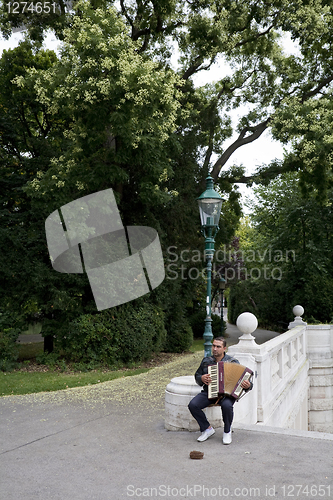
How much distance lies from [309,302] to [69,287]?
37.7 feet

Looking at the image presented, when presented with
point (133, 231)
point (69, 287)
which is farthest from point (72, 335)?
point (133, 231)

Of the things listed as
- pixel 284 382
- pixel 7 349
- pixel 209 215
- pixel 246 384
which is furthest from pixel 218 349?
pixel 7 349

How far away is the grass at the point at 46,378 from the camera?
949 centimetres

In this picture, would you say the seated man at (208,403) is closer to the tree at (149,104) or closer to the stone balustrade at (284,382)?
the stone balustrade at (284,382)

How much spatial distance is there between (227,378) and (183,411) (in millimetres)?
1072

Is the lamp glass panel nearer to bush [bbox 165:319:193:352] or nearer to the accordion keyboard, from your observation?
the accordion keyboard

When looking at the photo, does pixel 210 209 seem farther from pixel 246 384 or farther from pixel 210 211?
pixel 246 384

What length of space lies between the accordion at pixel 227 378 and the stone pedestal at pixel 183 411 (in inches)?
29.8

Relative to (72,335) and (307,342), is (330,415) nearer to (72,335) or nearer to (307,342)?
(307,342)

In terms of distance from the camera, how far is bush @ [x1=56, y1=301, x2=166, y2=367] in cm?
1278

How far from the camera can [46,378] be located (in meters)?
10.9

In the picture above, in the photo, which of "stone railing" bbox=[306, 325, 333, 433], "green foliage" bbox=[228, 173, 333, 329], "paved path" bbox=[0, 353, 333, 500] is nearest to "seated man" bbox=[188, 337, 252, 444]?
"paved path" bbox=[0, 353, 333, 500]

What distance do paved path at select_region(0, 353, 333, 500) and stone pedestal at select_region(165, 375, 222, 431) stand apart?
0.13 metres

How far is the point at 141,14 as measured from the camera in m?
15.6
